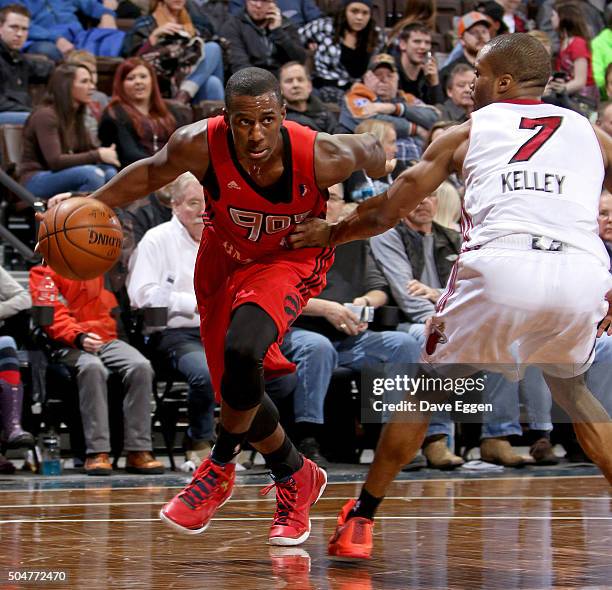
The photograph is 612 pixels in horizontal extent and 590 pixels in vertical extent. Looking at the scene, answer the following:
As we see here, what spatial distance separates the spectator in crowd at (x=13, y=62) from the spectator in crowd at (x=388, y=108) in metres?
2.52

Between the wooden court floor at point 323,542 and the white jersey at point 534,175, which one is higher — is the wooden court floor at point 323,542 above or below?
below

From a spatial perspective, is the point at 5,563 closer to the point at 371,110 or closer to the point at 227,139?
the point at 227,139

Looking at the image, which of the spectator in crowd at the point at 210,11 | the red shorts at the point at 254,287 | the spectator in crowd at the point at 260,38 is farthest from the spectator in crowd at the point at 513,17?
the red shorts at the point at 254,287

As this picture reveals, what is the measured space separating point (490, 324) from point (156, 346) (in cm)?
397

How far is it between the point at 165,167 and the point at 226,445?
1100mm

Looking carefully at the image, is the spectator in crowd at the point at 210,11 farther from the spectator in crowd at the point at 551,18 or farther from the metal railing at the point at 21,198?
the spectator in crowd at the point at 551,18

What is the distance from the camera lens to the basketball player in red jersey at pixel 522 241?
12.5 feet

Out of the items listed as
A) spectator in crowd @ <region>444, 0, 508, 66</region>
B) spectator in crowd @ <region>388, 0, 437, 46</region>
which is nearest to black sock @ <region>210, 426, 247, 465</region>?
spectator in crowd @ <region>444, 0, 508, 66</region>

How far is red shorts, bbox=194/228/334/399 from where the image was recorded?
14.6 feet

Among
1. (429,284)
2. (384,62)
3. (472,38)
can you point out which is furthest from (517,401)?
(472,38)

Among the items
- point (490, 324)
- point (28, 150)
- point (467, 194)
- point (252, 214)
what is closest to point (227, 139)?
point (252, 214)

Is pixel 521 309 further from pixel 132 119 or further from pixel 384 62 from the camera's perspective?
pixel 384 62

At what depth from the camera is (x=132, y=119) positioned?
8.45 metres

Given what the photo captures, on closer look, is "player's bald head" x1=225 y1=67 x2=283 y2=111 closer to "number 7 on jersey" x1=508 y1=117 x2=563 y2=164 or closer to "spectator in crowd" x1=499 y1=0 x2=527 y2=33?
"number 7 on jersey" x1=508 y1=117 x2=563 y2=164
